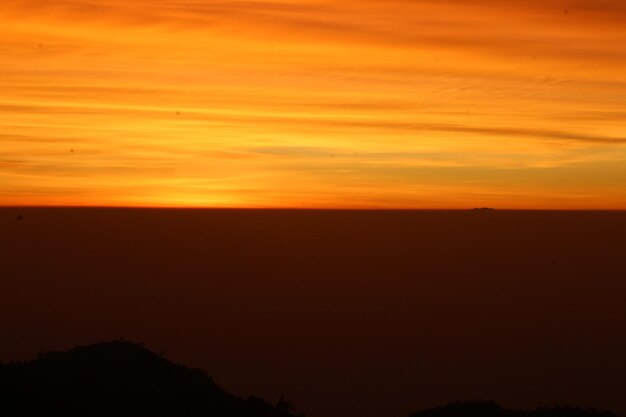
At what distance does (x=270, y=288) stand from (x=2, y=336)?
16.0m

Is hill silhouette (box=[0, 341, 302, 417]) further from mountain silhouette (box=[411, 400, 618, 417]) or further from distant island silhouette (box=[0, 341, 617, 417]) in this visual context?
mountain silhouette (box=[411, 400, 618, 417])

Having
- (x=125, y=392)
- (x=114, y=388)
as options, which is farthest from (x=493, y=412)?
(x=114, y=388)

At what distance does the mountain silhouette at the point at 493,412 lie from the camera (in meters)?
15.6

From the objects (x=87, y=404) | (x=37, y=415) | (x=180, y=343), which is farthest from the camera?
(x=180, y=343)

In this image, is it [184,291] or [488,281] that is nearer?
[184,291]

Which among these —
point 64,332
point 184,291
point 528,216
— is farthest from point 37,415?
point 528,216

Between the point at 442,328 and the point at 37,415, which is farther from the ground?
the point at 442,328

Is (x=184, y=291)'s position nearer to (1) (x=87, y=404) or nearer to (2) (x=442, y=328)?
(2) (x=442, y=328)

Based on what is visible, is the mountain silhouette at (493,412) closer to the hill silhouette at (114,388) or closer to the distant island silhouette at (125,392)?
the distant island silhouette at (125,392)

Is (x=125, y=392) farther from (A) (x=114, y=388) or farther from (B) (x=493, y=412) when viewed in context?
(B) (x=493, y=412)

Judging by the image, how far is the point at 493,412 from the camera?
15.7 metres

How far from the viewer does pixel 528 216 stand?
3152 inches

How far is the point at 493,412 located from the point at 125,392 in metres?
4.80

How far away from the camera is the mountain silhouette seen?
15570 mm
